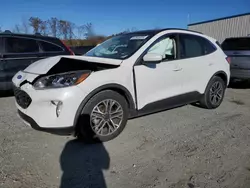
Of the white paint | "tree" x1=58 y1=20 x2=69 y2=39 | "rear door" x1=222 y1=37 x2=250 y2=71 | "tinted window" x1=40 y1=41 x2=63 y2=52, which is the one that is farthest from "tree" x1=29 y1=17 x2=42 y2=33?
the white paint

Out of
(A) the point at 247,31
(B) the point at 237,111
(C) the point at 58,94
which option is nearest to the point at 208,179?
(C) the point at 58,94

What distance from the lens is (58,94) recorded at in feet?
10.1

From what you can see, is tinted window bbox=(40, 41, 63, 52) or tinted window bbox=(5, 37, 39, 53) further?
tinted window bbox=(40, 41, 63, 52)

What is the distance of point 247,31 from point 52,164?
21297mm

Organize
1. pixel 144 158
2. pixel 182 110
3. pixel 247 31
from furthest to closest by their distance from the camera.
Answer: pixel 247 31
pixel 182 110
pixel 144 158

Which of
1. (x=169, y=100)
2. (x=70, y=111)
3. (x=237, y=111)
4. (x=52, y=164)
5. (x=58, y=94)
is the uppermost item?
(x=58, y=94)

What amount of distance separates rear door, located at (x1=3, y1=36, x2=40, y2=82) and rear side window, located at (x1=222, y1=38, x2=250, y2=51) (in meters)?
6.14

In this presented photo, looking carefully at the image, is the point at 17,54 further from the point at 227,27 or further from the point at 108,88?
the point at 227,27

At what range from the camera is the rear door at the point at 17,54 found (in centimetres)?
575

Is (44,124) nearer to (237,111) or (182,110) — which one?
(182,110)

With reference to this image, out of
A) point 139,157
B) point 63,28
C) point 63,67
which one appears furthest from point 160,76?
point 63,28

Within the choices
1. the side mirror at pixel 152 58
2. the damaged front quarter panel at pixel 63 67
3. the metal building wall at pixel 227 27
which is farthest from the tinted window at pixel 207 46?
the metal building wall at pixel 227 27

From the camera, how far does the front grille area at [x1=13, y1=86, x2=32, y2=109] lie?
327 cm

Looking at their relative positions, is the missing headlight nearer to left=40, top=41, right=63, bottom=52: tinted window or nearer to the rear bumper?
the rear bumper
